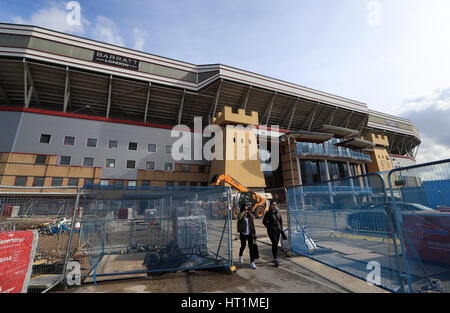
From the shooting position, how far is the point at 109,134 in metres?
26.4

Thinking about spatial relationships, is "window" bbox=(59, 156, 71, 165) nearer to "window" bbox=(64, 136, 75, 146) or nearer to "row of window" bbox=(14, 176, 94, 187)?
"window" bbox=(64, 136, 75, 146)

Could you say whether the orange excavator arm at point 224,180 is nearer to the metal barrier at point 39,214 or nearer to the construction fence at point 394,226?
the metal barrier at point 39,214

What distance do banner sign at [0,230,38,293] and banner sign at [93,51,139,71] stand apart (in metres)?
28.1

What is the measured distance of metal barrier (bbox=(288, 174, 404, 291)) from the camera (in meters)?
3.97

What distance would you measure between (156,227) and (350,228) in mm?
5279

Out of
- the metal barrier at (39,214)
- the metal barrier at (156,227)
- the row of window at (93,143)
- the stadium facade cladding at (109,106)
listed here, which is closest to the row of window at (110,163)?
the stadium facade cladding at (109,106)

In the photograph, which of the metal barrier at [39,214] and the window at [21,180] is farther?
the window at [21,180]

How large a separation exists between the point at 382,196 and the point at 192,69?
31.0 meters

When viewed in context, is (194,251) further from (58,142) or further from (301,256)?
(58,142)

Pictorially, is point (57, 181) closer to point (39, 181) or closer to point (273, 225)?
point (39, 181)

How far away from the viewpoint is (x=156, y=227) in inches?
221

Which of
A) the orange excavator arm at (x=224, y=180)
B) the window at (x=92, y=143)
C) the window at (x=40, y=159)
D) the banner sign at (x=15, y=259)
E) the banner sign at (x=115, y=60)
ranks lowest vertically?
the banner sign at (x=15, y=259)

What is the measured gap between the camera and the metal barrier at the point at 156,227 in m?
5.17
